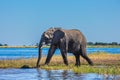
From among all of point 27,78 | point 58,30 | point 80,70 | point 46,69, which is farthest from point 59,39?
point 27,78

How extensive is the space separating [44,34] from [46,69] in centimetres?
501

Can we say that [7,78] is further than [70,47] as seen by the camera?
No

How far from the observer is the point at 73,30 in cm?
3416

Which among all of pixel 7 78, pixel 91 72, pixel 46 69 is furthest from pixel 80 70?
pixel 7 78

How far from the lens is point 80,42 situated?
3431cm

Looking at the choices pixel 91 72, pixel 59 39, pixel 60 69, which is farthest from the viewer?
pixel 59 39

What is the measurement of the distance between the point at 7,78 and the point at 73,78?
3.46 metres

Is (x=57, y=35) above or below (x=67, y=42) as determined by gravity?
above

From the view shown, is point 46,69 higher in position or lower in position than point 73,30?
lower

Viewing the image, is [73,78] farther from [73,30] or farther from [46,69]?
[73,30]

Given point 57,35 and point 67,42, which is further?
point 57,35

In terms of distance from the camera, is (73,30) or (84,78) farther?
(73,30)

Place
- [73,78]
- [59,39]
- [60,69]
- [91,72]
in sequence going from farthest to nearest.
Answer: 1. [59,39]
2. [60,69]
3. [91,72]
4. [73,78]

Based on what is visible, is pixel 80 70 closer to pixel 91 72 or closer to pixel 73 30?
pixel 91 72
